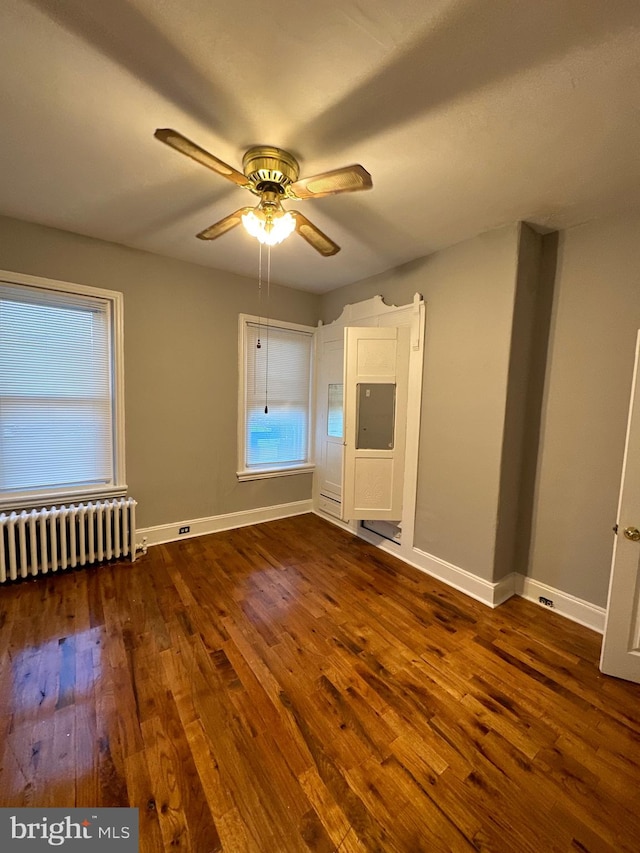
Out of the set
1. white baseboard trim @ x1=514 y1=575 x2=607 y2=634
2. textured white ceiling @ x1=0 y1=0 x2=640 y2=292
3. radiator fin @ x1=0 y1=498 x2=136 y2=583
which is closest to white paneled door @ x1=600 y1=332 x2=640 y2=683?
white baseboard trim @ x1=514 y1=575 x2=607 y2=634

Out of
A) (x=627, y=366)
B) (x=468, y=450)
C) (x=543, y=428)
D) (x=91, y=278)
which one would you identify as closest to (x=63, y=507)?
(x=91, y=278)

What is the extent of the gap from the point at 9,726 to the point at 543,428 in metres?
3.41

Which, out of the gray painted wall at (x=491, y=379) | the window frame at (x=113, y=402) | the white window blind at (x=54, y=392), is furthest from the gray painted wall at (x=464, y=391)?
the white window blind at (x=54, y=392)

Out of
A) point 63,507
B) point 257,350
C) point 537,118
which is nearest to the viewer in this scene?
point 537,118

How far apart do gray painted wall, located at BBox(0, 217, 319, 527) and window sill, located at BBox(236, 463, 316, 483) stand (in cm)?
8

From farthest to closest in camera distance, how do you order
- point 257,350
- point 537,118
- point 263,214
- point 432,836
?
point 257,350
point 263,214
point 537,118
point 432,836

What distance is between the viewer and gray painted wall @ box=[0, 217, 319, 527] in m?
2.79

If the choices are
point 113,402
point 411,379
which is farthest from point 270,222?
point 113,402

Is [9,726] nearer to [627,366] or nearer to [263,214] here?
[263,214]

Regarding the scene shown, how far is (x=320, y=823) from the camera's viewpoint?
45.0 inches

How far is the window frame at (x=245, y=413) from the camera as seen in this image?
3594 millimetres

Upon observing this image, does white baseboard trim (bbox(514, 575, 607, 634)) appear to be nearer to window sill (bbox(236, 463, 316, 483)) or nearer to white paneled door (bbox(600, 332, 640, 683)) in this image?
white paneled door (bbox(600, 332, 640, 683))

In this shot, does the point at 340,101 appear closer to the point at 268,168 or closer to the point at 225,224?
the point at 268,168

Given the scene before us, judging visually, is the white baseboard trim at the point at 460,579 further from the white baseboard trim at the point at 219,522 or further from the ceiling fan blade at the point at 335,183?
the ceiling fan blade at the point at 335,183
